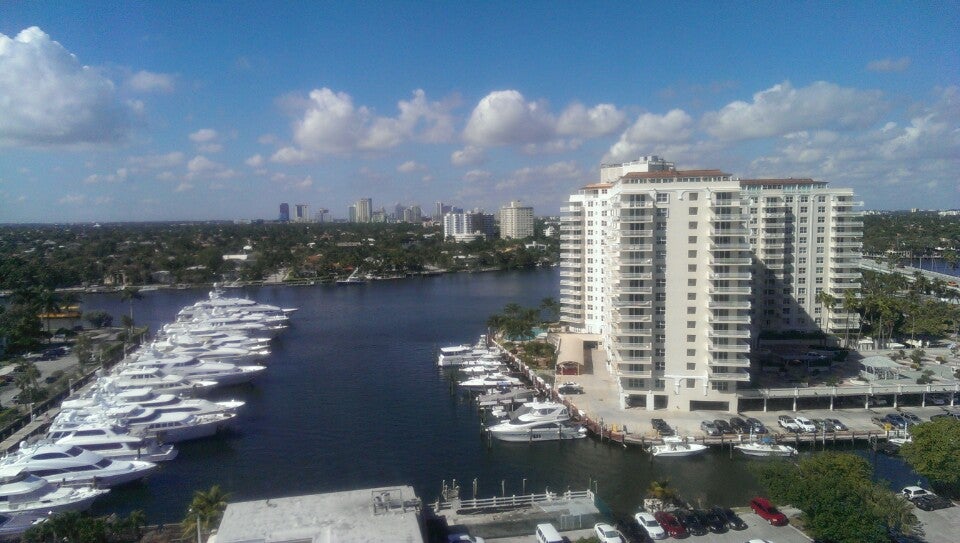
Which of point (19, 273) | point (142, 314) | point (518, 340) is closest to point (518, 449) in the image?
point (518, 340)

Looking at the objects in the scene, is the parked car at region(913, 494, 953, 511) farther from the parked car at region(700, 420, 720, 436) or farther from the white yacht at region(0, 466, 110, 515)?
the white yacht at region(0, 466, 110, 515)

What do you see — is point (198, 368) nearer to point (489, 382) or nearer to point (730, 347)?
point (489, 382)

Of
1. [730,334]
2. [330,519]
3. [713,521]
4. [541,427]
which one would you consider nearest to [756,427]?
[730,334]

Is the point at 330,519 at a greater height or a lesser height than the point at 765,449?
greater

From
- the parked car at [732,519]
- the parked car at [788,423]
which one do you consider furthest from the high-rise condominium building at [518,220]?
the parked car at [732,519]

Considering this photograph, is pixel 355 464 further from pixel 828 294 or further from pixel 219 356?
pixel 828 294

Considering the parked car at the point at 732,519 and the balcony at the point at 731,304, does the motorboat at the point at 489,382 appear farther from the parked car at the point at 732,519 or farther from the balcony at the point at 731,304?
the parked car at the point at 732,519
